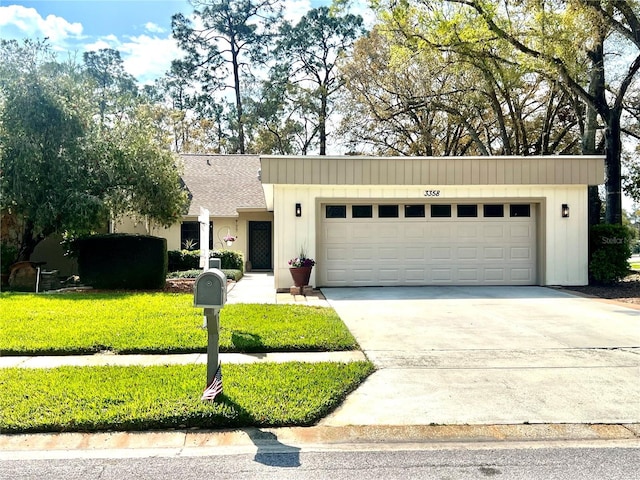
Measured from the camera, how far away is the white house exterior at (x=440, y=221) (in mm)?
11820

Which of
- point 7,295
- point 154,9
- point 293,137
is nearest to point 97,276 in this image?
point 7,295

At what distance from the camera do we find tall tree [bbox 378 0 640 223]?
13.1m

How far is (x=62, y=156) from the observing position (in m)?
12.0

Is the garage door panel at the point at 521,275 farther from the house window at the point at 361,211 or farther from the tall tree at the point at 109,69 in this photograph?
the tall tree at the point at 109,69

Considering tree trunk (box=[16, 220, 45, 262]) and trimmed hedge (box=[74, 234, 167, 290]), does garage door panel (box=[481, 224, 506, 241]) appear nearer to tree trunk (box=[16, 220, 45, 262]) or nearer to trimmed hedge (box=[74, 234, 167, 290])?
trimmed hedge (box=[74, 234, 167, 290])

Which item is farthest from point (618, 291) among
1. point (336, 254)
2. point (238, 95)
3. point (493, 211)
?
point (238, 95)

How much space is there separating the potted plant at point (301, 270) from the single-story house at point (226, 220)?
26.3 ft

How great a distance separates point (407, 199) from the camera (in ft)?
40.1

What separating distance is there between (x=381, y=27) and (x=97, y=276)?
12.8 m

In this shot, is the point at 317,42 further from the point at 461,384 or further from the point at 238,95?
the point at 461,384

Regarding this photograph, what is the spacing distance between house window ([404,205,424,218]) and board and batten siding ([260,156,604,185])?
876mm

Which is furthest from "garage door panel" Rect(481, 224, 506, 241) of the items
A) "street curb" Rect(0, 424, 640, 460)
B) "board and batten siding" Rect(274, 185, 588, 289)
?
"street curb" Rect(0, 424, 640, 460)

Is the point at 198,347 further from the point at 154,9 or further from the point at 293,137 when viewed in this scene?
the point at 293,137

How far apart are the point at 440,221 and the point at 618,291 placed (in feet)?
14.7
